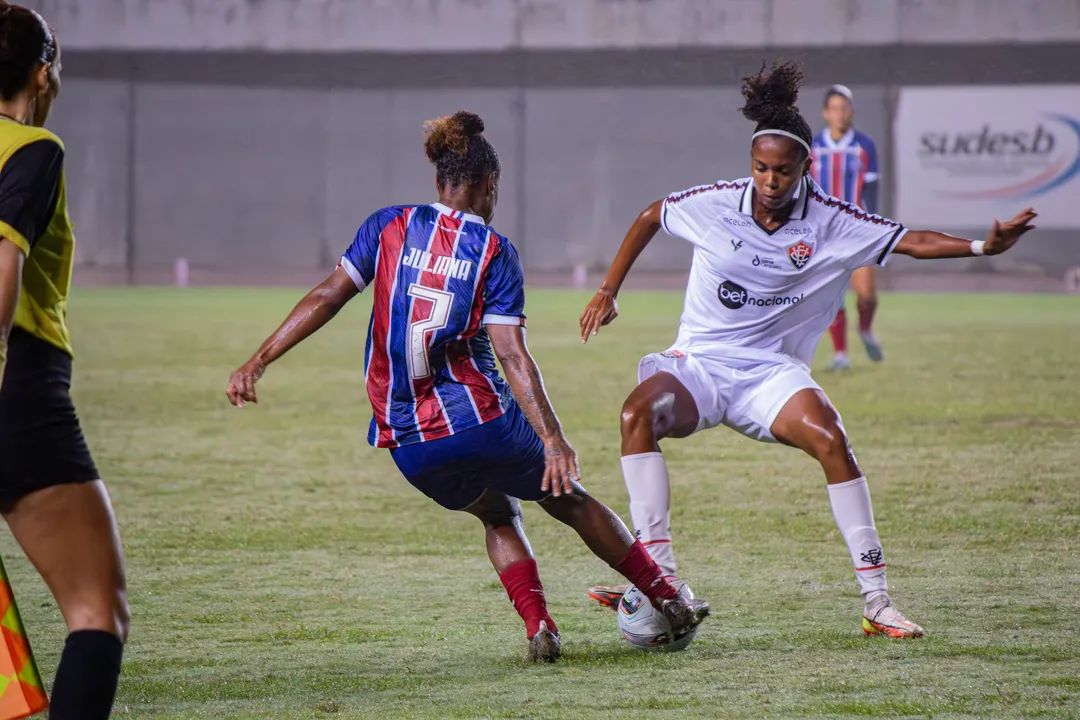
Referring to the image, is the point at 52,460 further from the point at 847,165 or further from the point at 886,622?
the point at 847,165

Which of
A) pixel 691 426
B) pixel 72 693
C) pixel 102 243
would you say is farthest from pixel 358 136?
pixel 72 693

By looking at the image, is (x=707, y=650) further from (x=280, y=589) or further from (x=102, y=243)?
(x=102, y=243)

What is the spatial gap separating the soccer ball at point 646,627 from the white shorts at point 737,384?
0.79 meters

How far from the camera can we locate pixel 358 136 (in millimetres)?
29438

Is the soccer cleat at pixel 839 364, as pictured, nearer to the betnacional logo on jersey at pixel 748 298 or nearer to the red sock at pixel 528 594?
the betnacional logo on jersey at pixel 748 298

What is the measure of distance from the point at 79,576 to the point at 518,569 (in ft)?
5.86

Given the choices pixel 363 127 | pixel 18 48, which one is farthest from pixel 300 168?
pixel 18 48

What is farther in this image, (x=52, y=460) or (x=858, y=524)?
(x=858, y=524)

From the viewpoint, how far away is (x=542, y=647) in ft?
14.5

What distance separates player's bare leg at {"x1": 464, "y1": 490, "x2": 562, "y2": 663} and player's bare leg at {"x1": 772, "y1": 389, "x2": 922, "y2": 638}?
100 cm

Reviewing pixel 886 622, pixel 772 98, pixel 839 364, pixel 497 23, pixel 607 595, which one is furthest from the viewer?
pixel 497 23

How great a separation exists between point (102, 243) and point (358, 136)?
562 cm

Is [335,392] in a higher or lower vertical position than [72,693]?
lower

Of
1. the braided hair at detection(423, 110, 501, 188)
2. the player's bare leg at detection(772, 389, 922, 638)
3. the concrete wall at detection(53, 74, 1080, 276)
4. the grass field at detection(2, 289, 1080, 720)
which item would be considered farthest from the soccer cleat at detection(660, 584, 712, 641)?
the concrete wall at detection(53, 74, 1080, 276)
